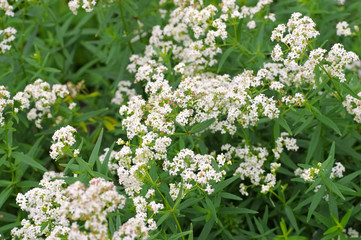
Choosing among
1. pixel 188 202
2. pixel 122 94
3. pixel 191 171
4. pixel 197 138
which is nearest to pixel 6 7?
pixel 122 94

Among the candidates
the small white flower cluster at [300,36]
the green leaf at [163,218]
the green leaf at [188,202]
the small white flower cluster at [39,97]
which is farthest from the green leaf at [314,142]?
the small white flower cluster at [39,97]

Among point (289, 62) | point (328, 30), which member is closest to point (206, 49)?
point (289, 62)

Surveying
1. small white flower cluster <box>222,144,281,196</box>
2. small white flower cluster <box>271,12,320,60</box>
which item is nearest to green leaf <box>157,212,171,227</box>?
small white flower cluster <box>222,144,281,196</box>

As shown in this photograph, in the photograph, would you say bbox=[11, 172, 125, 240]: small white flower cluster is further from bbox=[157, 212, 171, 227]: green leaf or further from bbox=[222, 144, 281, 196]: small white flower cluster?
bbox=[222, 144, 281, 196]: small white flower cluster

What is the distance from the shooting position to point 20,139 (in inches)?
307

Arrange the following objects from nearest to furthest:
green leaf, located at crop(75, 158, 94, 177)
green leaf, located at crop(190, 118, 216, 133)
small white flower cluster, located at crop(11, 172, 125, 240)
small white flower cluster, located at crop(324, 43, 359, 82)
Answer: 1. small white flower cluster, located at crop(11, 172, 125, 240)
2. green leaf, located at crop(75, 158, 94, 177)
3. small white flower cluster, located at crop(324, 43, 359, 82)
4. green leaf, located at crop(190, 118, 216, 133)

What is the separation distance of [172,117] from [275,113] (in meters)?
1.26

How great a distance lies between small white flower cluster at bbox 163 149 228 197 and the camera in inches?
203

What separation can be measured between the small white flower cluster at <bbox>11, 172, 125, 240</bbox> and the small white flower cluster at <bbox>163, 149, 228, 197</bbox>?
89 cm

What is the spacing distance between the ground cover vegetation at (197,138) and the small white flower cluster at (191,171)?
0.02 meters

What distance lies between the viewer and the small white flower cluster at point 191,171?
5.15m

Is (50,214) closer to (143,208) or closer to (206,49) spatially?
(143,208)

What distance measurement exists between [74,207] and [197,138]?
270 cm

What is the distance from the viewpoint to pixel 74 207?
13.6ft
